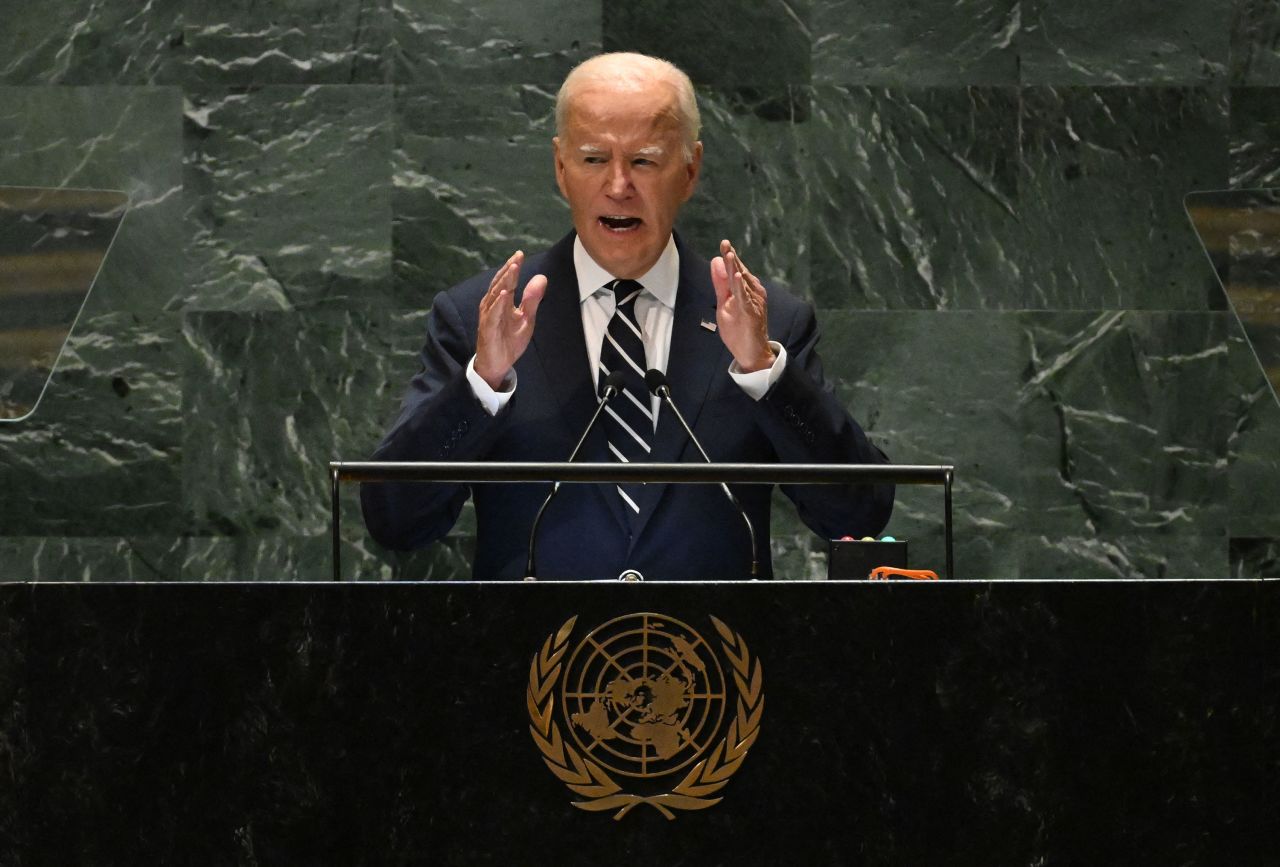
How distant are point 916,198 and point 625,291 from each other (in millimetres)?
1570

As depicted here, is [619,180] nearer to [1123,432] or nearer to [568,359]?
[568,359]

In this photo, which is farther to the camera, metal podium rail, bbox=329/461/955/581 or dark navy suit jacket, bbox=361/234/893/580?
dark navy suit jacket, bbox=361/234/893/580

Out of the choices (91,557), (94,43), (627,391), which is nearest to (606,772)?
(627,391)

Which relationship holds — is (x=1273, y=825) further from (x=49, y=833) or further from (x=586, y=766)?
(x=49, y=833)

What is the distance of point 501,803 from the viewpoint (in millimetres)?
1910

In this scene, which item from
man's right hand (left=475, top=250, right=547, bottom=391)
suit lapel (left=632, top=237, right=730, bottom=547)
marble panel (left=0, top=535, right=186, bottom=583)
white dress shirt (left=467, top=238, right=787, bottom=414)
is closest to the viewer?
man's right hand (left=475, top=250, right=547, bottom=391)

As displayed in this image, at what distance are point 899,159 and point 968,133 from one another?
0.66 ft

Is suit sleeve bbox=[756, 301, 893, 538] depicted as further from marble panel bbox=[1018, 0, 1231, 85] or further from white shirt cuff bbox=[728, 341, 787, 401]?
marble panel bbox=[1018, 0, 1231, 85]

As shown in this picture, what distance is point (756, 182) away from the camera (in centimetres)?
436

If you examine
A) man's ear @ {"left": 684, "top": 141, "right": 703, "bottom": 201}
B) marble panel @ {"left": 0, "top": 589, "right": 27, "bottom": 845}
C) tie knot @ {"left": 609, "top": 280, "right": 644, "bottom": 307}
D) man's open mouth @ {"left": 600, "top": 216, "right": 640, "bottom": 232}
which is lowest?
tie knot @ {"left": 609, "top": 280, "right": 644, "bottom": 307}

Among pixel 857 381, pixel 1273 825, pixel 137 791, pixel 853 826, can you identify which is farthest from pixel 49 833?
pixel 857 381

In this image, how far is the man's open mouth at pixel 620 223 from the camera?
10.0 ft

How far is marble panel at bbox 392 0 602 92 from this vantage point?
4328 mm

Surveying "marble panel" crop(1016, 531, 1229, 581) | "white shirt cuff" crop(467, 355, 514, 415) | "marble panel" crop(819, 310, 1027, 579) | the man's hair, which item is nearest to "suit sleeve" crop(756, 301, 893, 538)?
"white shirt cuff" crop(467, 355, 514, 415)
